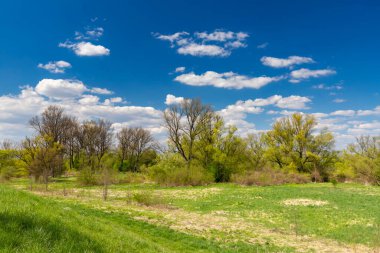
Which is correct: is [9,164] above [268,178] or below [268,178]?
above

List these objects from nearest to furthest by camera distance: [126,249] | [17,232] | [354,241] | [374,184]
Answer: [17,232], [126,249], [354,241], [374,184]

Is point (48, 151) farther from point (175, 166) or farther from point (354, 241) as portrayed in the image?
point (354, 241)

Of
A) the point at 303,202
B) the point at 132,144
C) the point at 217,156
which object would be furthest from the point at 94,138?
the point at 303,202

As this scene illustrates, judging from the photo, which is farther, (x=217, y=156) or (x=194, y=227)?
(x=217, y=156)

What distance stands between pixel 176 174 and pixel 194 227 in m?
35.2

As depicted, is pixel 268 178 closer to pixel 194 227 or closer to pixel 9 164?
pixel 194 227

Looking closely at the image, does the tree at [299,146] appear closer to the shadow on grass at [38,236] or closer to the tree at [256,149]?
the tree at [256,149]

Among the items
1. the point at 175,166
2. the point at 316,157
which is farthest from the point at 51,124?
the point at 316,157

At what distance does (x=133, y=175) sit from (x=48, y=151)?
1641cm

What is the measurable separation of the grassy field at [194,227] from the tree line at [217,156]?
25.3m

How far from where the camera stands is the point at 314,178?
64.8 meters

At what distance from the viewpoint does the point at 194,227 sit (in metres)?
17.8

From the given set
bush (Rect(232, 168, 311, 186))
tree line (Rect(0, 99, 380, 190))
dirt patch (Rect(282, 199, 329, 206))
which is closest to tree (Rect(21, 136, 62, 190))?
tree line (Rect(0, 99, 380, 190))

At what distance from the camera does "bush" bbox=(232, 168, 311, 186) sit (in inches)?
2130
